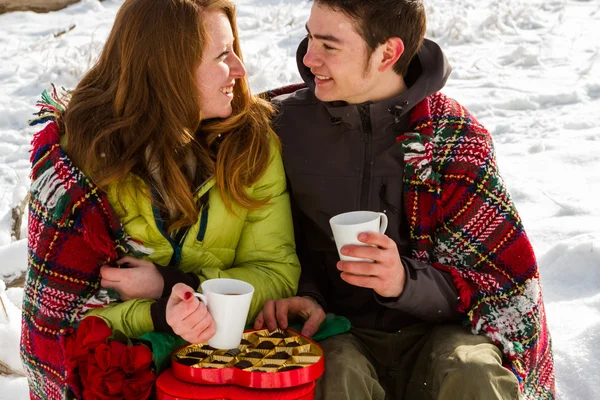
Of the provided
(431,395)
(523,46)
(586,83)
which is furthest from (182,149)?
(523,46)

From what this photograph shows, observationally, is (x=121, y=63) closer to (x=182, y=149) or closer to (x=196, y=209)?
(x=182, y=149)

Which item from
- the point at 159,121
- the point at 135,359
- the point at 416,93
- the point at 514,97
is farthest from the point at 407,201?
the point at 514,97

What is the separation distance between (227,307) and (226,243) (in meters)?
0.74

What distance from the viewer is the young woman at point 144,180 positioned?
2.83 metres

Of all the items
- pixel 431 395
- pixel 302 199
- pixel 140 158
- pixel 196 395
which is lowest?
pixel 431 395

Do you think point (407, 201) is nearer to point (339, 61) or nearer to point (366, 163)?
point (366, 163)

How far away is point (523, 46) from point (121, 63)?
219 inches

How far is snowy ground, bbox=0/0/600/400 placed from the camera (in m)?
3.98

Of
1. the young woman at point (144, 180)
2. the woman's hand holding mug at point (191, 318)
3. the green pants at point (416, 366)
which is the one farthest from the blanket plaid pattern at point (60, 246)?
the green pants at point (416, 366)

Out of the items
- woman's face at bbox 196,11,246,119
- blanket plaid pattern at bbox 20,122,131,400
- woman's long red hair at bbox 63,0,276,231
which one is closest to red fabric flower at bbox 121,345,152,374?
blanket plaid pattern at bbox 20,122,131,400

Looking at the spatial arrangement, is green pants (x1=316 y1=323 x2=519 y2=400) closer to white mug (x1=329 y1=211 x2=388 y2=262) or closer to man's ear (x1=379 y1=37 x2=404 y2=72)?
white mug (x1=329 y1=211 x2=388 y2=262)

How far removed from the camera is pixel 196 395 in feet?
8.09

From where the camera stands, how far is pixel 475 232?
117 inches

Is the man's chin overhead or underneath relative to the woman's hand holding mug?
overhead
